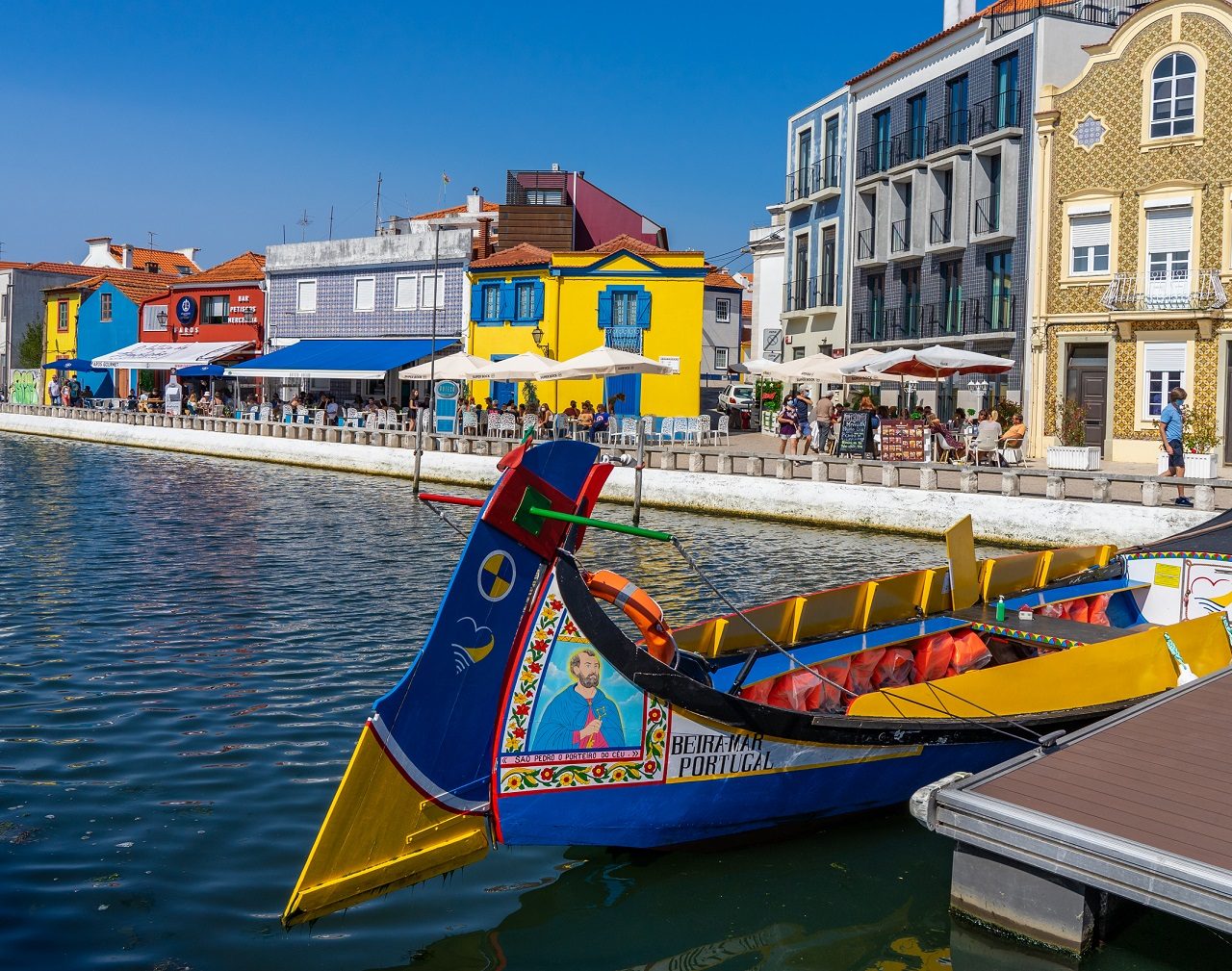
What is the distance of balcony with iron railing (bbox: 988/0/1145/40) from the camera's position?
111ft

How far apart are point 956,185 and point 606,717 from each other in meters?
32.5

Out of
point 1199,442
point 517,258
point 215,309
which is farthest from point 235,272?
point 1199,442

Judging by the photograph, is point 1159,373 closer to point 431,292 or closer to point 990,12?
point 990,12

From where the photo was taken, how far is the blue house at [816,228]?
43.1 m

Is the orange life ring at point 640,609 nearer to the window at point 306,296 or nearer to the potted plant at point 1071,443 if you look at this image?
the potted plant at point 1071,443

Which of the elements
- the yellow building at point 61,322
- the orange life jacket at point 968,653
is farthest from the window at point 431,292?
the orange life jacket at point 968,653

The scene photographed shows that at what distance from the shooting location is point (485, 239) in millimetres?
48875

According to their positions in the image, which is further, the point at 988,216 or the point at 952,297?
the point at 952,297

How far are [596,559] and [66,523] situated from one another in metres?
10.2

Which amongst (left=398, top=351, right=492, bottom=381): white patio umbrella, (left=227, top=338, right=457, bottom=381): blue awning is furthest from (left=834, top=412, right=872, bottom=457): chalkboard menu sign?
(left=227, top=338, right=457, bottom=381): blue awning

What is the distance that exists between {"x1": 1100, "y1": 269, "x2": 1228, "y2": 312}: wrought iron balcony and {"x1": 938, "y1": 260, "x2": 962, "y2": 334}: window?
5529 mm

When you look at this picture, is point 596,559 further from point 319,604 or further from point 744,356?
point 744,356

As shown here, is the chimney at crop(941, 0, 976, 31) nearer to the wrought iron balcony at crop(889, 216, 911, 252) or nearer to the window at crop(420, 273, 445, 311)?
the wrought iron balcony at crop(889, 216, 911, 252)

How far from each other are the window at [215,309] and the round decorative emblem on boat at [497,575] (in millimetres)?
51145
